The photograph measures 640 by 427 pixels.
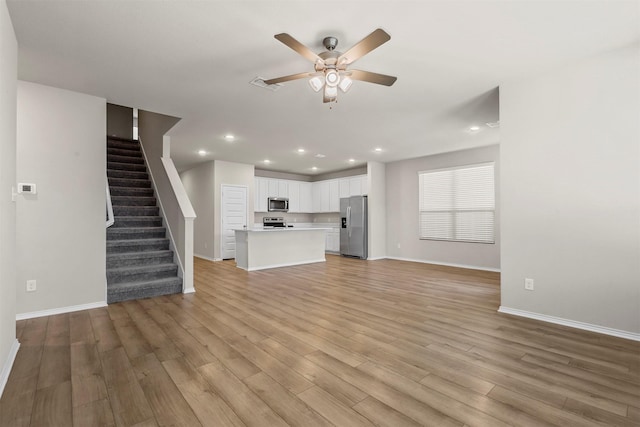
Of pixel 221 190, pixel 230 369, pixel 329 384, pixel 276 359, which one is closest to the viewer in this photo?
pixel 329 384

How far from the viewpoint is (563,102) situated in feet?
9.96

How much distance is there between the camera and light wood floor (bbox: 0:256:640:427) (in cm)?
166

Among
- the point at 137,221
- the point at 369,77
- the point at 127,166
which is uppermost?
the point at 369,77

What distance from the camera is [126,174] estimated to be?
6016 millimetres

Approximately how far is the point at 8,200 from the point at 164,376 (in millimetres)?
1728

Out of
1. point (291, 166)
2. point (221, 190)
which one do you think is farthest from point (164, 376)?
point (291, 166)

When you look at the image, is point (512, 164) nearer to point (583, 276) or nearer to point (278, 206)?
point (583, 276)

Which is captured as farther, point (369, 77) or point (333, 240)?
point (333, 240)

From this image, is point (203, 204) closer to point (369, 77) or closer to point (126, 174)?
point (126, 174)

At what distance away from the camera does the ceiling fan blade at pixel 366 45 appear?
78.2 inches

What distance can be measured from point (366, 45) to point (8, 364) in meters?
3.45

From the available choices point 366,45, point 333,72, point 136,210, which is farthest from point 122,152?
point 366,45

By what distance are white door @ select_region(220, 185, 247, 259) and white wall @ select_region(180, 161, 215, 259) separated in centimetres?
30

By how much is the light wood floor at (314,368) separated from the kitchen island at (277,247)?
2.47m
